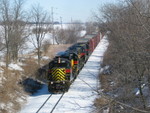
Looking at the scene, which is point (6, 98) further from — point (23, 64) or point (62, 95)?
point (23, 64)

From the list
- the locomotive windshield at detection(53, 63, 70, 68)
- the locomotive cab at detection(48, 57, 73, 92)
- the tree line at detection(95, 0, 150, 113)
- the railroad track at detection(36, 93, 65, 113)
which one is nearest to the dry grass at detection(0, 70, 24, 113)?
the railroad track at detection(36, 93, 65, 113)

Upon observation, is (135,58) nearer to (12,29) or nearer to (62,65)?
(62,65)

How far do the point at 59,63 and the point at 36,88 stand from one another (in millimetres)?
4431

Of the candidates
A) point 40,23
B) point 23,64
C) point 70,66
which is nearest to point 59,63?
point 70,66

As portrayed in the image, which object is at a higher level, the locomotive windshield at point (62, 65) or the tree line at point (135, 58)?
the tree line at point (135, 58)

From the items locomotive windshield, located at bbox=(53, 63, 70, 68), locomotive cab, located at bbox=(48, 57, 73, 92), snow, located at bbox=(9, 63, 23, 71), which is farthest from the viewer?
snow, located at bbox=(9, 63, 23, 71)

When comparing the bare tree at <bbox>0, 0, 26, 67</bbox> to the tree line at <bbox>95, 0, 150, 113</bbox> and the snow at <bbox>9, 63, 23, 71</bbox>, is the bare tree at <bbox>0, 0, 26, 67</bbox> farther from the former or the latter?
the tree line at <bbox>95, 0, 150, 113</bbox>

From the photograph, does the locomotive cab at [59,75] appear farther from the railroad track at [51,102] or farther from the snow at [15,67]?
the snow at [15,67]

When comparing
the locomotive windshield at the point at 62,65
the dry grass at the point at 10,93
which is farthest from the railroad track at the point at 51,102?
the locomotive windshield at the point at 62,65

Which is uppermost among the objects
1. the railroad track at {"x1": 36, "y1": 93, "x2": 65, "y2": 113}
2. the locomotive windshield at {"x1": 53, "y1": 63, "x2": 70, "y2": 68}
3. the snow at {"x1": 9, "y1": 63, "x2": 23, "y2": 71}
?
the locomotive windshield at {"x1": 53, "y1": 63, "x2": 70, "y2": 68}

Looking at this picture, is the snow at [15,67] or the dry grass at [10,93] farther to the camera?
the snow at [15,67]

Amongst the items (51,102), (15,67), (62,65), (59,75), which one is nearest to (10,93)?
(59,75)

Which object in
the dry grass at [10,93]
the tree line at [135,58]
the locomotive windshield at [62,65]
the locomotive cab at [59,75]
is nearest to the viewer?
the tree line at [135,58]

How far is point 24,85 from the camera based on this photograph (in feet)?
81.6
